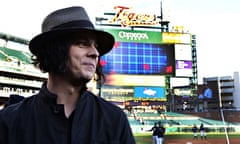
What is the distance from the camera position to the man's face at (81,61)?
1.37 meters

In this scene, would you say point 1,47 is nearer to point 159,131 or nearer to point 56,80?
point 159,131

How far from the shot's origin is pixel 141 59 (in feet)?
77.9

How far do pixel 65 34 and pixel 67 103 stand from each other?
262mm

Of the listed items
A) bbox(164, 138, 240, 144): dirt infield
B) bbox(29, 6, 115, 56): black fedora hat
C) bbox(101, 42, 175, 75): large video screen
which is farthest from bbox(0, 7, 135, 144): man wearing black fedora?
bbox(164, 138, 240, 144): dirt infield

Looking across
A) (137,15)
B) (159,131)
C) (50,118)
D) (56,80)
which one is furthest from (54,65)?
(137,15)

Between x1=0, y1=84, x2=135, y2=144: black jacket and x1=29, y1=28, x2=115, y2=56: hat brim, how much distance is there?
190 millimetres

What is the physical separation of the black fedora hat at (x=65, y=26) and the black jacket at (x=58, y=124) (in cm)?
20

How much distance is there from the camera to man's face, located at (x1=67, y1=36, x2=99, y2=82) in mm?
1369

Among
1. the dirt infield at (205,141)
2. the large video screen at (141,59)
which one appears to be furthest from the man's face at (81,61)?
the dirt infield at (205,141)

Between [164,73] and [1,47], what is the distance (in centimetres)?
2291

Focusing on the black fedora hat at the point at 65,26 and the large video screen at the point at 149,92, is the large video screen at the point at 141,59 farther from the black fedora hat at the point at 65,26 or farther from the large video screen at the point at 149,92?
the black fedora hat at the point at 65,26

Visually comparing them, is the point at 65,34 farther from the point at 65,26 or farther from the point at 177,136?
the point at 177,136

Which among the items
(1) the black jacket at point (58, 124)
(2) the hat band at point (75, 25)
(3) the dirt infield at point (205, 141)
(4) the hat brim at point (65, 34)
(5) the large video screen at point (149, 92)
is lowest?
(3) the dirt infield at point (205, 141)

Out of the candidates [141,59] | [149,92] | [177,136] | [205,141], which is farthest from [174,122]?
[141,59]
